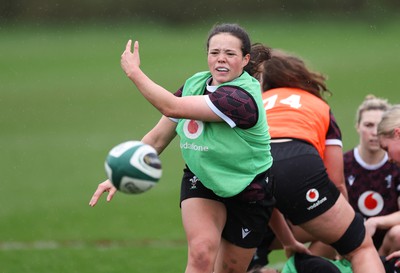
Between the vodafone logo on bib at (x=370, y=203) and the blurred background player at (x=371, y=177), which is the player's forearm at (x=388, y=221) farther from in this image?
the vodafone logo on bib at (x=370, y=203)

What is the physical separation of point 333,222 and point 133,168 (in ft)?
5.56

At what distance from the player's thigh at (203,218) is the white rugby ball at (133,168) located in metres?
0.48

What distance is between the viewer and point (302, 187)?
6.69 m

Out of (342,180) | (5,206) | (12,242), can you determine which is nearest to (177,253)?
(12,242)

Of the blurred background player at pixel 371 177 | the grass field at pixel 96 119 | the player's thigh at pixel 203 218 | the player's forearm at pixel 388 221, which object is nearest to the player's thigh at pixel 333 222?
the player's forearm at pixel 388 221

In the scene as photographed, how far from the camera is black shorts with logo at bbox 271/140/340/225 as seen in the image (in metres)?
6.66

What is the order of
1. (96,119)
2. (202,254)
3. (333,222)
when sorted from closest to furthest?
(202,254)
(333,222)
(96,119)

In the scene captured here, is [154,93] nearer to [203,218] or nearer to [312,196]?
[203,218]

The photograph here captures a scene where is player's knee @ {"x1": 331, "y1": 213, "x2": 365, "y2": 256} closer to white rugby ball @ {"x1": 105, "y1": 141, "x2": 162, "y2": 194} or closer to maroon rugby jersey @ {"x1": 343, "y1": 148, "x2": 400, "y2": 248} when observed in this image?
maroon rugby jersey @ {"x1": 343, "y1": 148, "x2": 400, "y2": 248}

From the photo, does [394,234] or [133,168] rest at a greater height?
[133,168]

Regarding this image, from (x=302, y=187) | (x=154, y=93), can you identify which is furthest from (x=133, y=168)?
(x=302, y=187)

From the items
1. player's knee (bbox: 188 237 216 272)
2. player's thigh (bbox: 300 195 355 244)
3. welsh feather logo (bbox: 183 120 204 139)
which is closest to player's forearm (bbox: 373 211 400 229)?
player's thigh (bbox: 300 195 355 244)

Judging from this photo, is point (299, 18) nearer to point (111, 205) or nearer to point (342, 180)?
point (111, 205)

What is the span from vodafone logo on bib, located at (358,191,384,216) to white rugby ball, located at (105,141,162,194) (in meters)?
2.63
